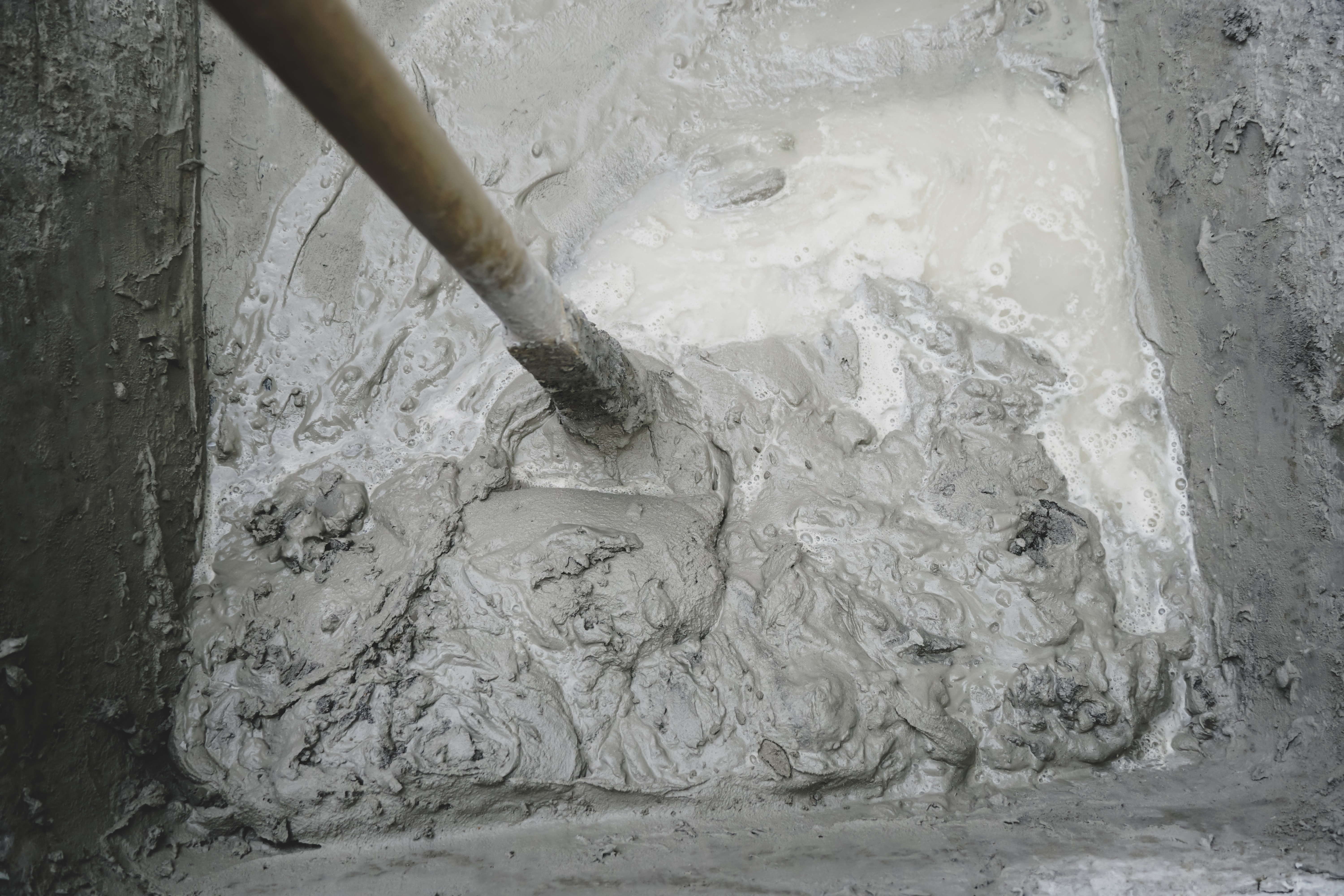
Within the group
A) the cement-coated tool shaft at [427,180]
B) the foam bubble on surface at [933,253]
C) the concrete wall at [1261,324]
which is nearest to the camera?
the cement-coated tool shaft at [427,180]

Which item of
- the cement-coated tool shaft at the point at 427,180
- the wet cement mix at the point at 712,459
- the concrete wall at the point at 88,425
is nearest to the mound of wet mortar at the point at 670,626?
the wet cement mix at the point at 712,459

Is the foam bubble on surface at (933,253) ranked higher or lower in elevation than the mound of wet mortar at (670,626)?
higher

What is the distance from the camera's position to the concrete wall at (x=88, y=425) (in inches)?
82.7

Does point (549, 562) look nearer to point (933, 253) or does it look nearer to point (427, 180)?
point (427, 180)

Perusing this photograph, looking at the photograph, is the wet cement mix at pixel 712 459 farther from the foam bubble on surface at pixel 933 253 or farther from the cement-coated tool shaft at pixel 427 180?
the cement-coated tool shaft at pixel 427 180

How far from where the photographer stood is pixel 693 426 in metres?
2.77

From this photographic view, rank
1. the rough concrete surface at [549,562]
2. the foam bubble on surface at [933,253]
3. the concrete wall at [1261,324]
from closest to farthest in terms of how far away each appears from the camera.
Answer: the rough concrete surface at [549,562] < the concrete wall at [1261,324] < the foam bubble on surface at [933,253]

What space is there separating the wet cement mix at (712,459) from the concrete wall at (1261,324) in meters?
0.14

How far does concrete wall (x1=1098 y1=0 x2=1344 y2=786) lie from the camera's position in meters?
2.29

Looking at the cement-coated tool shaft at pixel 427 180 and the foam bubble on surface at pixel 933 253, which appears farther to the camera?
the foam bubble on surface at pixel 933 253

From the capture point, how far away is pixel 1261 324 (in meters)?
2.53

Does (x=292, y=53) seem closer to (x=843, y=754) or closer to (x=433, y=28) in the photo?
(x=843, y=754)

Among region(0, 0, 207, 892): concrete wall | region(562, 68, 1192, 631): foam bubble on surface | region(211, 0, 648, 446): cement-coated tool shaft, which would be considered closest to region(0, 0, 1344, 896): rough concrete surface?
region(0, 0, 207, 892): concrete wall

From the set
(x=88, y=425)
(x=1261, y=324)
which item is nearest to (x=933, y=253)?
(x=1261, y=324)
